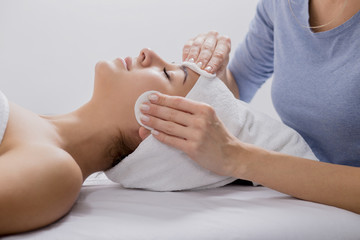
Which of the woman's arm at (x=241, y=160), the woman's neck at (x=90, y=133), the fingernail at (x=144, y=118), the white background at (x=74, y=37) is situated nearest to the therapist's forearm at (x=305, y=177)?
the woman's arm at (x=241, y=160)

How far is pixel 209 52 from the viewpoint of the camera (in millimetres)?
1431

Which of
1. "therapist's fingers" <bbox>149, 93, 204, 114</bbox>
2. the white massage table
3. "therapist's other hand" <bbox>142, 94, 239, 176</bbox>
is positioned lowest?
the white massage table

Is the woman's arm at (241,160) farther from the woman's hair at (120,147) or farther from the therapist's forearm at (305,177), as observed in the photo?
the woman's hair at (120,147)

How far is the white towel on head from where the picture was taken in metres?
1.22

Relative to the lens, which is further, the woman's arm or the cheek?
the cheek

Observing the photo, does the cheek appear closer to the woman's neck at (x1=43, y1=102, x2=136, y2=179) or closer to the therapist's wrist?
the woman's neck at (x1=43, y1=102, x2=136, y2=179)

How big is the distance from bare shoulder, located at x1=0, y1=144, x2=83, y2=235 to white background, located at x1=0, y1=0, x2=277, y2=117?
5.56ft

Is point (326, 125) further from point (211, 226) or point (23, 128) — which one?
point (23, 128)

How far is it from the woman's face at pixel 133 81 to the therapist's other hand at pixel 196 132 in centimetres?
12

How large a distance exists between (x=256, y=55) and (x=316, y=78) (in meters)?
0.44

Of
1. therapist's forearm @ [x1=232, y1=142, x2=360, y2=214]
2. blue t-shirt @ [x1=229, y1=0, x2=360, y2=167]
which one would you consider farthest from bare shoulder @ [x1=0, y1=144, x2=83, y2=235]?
blue t-shirt @ [x1=229, y1=0, x2=360, y2=167]

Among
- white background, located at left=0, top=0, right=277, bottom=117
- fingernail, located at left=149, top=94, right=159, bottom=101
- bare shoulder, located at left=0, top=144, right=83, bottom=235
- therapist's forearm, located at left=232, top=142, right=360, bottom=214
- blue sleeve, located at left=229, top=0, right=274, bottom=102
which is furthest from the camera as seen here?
white background, located at left=0, top=0, right=277, bottom=117

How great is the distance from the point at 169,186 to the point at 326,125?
0.54 metres

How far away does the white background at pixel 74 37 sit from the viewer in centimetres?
254
